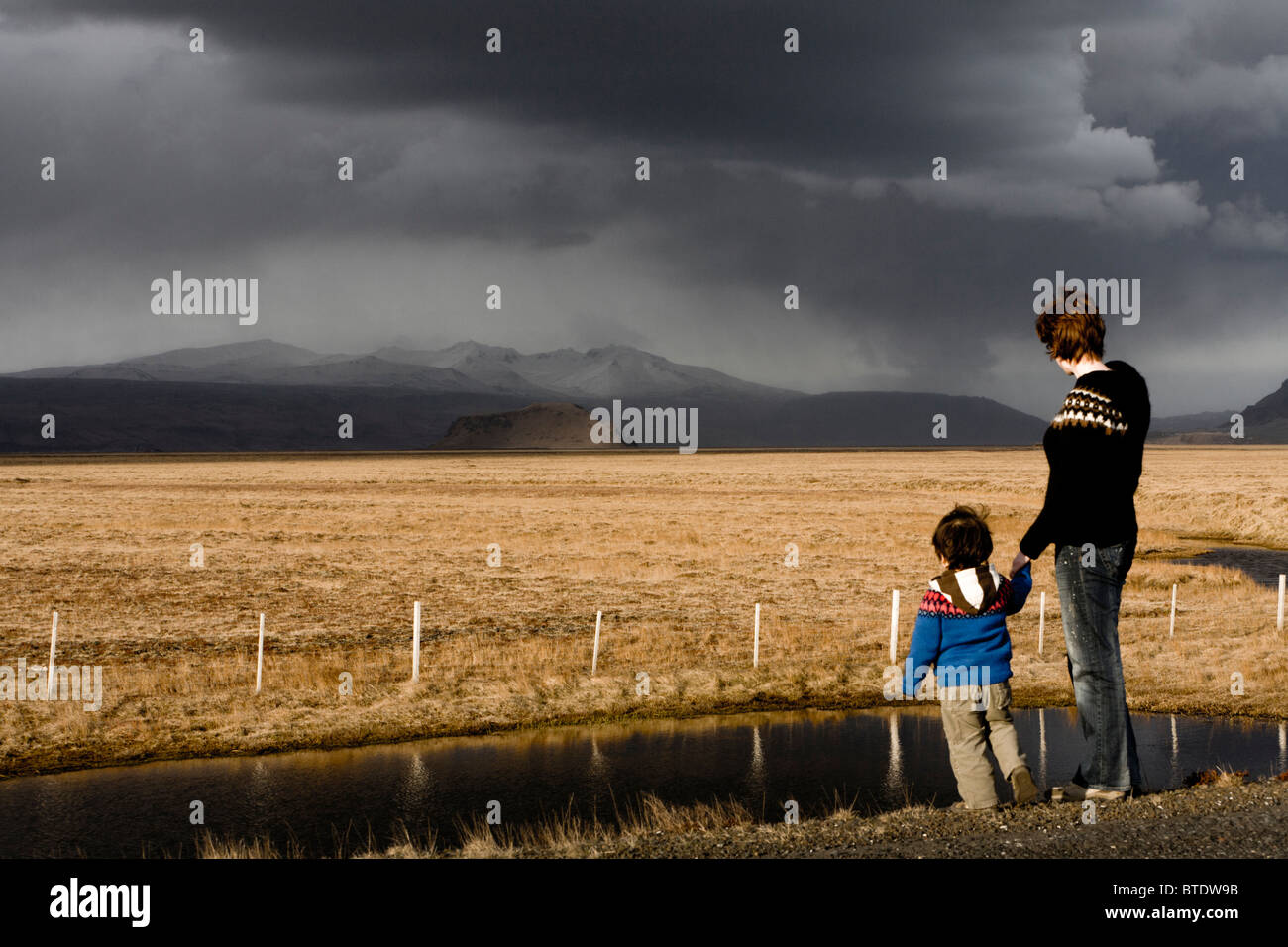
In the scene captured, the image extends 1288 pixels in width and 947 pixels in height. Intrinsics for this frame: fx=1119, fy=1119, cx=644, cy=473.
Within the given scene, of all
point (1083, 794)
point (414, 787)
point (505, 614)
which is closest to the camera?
point (1083, 794)

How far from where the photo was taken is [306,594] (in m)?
31.4

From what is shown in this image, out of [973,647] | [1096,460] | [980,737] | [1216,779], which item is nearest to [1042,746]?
[1216,779]

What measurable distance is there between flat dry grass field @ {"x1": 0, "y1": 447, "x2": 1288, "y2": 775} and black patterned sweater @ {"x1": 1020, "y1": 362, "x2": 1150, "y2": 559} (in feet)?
36.8

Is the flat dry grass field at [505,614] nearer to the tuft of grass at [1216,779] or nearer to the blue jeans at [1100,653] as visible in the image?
the tuft of grass at [1216,779]

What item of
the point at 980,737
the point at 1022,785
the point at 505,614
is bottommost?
the point at 505,614

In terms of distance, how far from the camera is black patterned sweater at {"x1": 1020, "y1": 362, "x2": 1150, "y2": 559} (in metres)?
6.67

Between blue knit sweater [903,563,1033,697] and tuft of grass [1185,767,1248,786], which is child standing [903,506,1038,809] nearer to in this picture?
blue knit sweater [903,563,1033,697]

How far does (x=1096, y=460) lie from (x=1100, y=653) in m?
1.24

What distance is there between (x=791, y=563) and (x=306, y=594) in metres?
16.2

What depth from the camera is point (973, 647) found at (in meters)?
7.25

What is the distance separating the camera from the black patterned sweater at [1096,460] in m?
6.67

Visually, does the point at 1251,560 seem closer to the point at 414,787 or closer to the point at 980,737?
the point at 414,787
